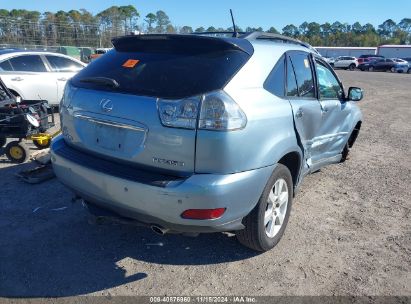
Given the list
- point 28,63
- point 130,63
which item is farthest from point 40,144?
point 28,63

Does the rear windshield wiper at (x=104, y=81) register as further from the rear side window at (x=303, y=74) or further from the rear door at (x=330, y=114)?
the rear door at (x=330, y=114)

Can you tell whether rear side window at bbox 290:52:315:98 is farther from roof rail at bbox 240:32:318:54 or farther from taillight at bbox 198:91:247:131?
taillight at bbox 198:91:247:131

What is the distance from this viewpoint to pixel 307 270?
128 inches

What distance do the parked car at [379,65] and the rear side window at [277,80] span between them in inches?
1872

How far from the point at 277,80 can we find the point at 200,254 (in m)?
1.67

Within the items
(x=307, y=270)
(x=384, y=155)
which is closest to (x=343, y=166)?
(x=384, y=155)

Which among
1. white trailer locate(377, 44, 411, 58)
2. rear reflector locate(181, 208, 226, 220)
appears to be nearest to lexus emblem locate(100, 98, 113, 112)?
rear reflector locate(181, 208, 226, 220)

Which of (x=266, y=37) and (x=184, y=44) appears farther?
(x=266, y=37)

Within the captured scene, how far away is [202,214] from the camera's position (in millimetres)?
2666

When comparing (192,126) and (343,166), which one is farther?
(343,166)

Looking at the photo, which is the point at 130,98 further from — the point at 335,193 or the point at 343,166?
the point at 343,166

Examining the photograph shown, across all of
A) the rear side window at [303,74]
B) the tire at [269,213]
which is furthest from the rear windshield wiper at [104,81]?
the rear side window at [303,74]

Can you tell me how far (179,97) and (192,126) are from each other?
0.23 m

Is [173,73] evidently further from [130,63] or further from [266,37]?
[266,37]
